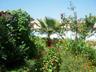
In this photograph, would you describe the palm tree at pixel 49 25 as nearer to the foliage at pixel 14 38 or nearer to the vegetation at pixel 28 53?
the vegetation at pixel 28 53

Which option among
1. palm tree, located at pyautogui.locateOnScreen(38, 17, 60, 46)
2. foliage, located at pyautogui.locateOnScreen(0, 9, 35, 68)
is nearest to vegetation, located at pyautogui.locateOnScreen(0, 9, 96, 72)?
foliage, located at pyautogui.locateOnScreen(0, 9, 35, 68)

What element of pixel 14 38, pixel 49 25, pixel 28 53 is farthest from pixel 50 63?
pixel 49 25

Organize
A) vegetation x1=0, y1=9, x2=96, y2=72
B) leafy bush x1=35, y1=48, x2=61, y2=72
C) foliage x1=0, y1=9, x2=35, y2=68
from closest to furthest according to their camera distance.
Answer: vegetation x1=0, y1=9, x2=96, y2=72
leafy bush x1=35, y1=48, x2=61, y2=72
foliage x1=0, y1=9, x2=35, y2=68

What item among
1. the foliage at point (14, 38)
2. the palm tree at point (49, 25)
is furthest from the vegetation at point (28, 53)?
the palm tree at point (49, 25)

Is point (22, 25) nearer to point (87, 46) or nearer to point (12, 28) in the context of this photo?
point (12, 28)

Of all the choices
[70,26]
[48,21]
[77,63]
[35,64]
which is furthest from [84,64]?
[48,21]

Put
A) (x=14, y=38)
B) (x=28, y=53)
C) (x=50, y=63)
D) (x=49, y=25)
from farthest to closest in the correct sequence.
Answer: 1. (x=49, y=25)
2. (x=28, y=53)
3. (x=14, y=38)
4. (x=50, y=63)

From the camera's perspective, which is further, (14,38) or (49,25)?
(49,25)

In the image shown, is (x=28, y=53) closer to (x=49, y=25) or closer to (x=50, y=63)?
(x=50, y=63)

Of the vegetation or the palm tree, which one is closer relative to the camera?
the vegetation

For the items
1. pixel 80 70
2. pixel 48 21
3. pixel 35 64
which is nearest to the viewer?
pixel 80 70

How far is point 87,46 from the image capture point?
46.8 ft

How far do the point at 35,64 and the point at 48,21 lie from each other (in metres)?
9.62

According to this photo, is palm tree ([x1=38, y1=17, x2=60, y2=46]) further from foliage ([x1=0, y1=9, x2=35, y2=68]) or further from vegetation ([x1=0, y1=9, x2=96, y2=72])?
foliage ([x1=0, y1=9, x2=35, y2=68])
